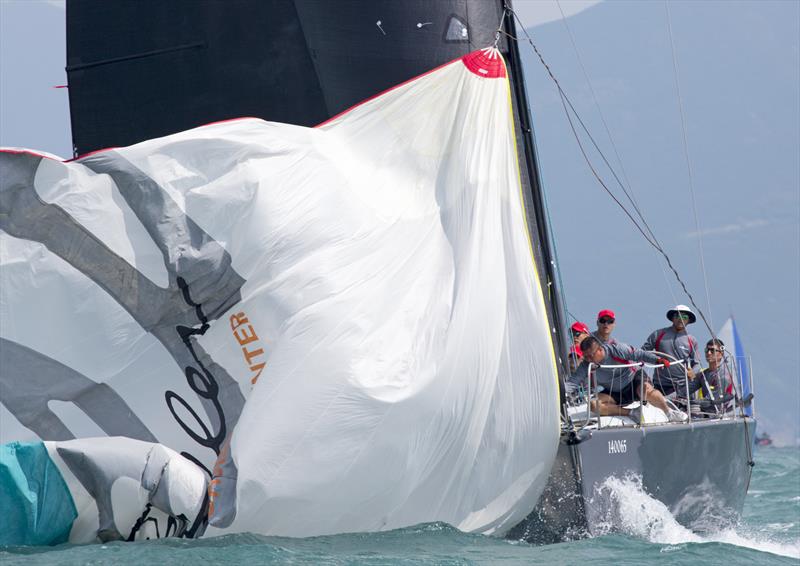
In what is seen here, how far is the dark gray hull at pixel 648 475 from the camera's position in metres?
5.62

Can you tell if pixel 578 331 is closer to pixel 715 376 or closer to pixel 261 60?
pixel 715 376

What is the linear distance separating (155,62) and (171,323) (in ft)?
8.07

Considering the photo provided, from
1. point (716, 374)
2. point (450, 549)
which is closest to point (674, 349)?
point (716, 374)

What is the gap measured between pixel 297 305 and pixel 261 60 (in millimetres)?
2509

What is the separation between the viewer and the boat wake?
5734 mm

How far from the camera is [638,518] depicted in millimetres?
5898

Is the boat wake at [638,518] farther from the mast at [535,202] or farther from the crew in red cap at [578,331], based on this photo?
the crew in red cap at [578,331]

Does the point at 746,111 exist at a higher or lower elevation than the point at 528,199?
higher

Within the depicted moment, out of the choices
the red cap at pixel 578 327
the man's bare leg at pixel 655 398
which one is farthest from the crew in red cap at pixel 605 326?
the red cap at pixel 578 327

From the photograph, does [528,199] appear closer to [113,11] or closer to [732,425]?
[732,425]

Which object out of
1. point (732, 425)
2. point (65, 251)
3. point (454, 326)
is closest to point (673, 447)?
point (732, 425)

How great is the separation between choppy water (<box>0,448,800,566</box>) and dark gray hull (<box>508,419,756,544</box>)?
0.09 m

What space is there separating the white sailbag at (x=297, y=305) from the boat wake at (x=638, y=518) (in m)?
0.38

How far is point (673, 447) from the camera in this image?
243 inches
